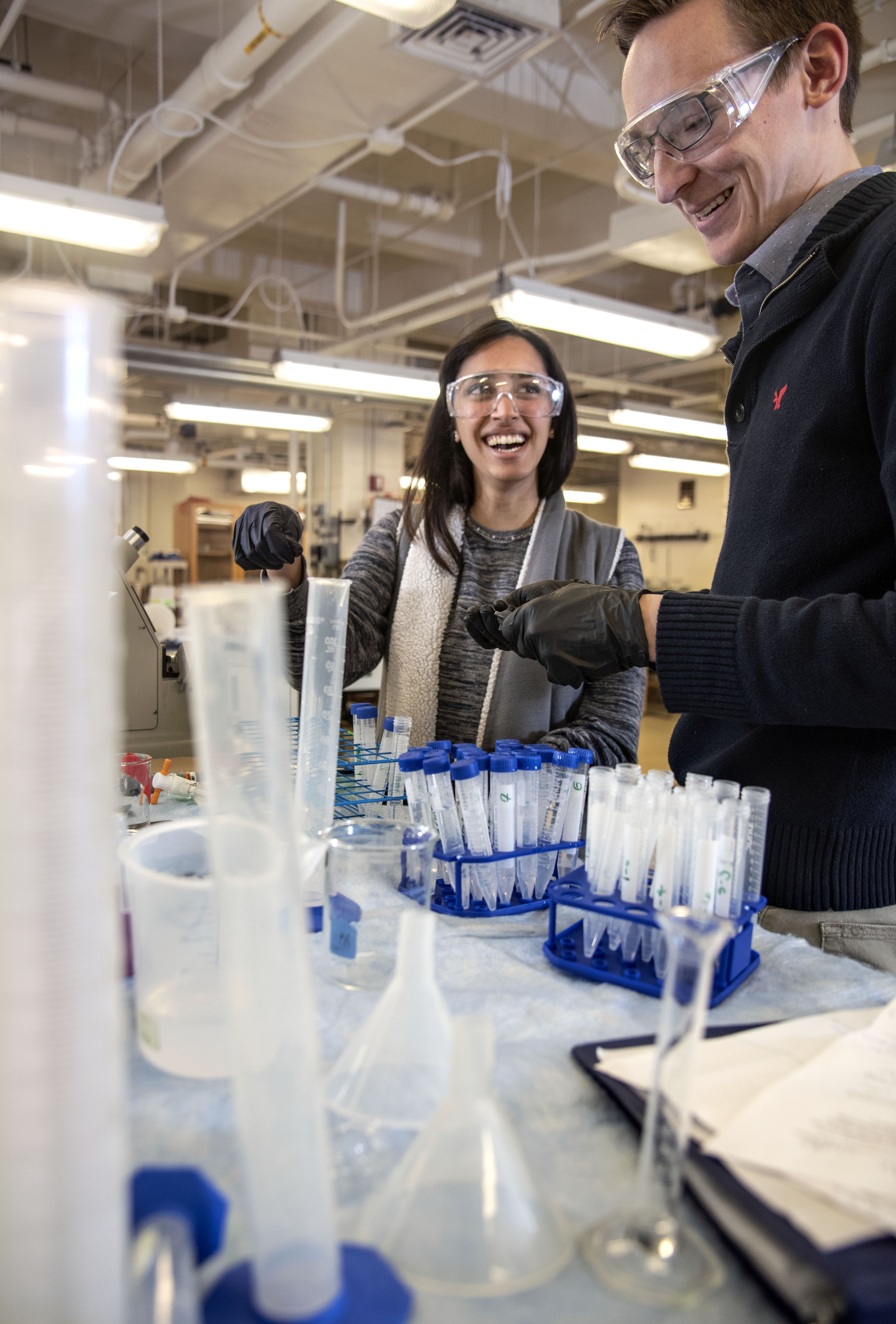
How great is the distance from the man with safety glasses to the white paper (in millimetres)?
419

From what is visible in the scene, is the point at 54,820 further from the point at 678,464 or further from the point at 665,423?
the point at 678,464

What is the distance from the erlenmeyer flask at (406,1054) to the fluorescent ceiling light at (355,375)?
429 cm

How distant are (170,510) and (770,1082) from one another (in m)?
14.1

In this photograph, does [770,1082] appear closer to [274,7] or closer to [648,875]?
[648,875]

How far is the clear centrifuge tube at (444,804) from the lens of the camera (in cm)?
112

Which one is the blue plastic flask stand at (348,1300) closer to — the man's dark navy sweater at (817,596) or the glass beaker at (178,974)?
the glass beaker at (178,974)

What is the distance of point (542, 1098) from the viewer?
2.32 ft

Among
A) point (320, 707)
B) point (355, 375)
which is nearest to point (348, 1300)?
point (320, 707)

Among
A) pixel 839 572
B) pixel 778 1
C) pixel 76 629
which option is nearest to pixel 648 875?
pixel 839 572

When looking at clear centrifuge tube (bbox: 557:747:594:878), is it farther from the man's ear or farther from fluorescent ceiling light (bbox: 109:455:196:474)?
fluorescent ceiling light (bbox: 109:455:196:474)

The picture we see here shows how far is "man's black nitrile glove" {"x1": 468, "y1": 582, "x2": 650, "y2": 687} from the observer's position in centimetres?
113

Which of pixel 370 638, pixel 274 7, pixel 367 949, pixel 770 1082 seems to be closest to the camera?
pixel 770 1082

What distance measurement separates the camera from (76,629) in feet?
1.40

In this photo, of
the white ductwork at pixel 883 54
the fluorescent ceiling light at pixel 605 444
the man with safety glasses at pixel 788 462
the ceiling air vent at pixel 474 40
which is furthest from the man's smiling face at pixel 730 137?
the fluorescent ceiling light at pixel 605 444
